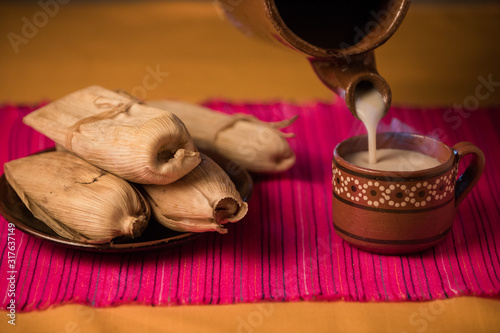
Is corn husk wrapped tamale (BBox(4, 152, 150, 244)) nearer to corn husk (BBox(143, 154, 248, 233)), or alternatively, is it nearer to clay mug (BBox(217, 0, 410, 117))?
corn husk (BBox(143, 154, 248, 233))

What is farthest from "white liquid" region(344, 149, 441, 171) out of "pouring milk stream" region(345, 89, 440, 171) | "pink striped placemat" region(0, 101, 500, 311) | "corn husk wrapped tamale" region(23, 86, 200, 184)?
"corn husk wrapped tamale" region(23, 86, 200, 184)

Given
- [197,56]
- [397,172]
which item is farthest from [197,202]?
[197,56]

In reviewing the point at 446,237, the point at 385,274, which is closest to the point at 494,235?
the point at 446,237

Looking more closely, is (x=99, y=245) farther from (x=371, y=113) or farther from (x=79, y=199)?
(x=371, y=113)

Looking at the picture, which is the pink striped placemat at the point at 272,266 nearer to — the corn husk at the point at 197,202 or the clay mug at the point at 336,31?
the corn husk at the point at 197,202

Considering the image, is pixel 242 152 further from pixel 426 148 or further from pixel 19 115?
pixel 19 115
